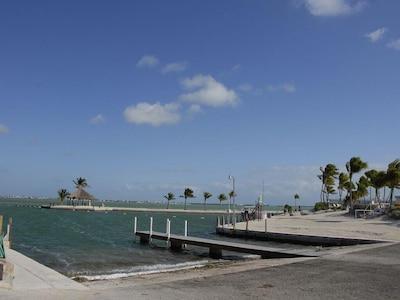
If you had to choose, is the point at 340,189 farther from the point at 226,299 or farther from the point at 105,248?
the point at 226,299

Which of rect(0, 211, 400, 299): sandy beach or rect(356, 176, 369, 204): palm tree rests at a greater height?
rect(356, 176, 369, 204): palm tree

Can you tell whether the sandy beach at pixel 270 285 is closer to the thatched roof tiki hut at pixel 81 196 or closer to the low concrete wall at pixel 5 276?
the low concrete wall at pixel 5 276

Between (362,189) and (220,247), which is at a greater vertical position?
(362,189)

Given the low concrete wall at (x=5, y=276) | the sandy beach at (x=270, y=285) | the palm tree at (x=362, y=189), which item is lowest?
the sandy beach at (x=270, y=285)

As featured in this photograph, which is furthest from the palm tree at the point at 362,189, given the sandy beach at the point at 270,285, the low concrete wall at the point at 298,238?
the sandy beach at the point at 270,285

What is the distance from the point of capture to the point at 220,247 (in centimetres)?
2623

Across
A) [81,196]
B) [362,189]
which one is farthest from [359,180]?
[81,196]

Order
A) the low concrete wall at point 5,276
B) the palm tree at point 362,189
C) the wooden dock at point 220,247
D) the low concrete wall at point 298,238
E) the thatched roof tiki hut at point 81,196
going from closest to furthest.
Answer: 1. the low concrete wall at point 5,276
2. the wooden dock at point 220,247
3. the low concrete wall at point 298,238
4. the palm tree at point 362,189
5. the thatched roof tiki hut at point 81,196

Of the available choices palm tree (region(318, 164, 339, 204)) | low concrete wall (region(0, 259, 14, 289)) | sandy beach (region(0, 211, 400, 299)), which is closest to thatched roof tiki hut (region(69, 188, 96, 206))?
palm tree (region(318, 164, 339, 204))

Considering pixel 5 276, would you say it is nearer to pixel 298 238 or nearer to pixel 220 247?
pixel 220 247

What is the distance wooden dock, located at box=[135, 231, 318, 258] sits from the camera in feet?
66.4

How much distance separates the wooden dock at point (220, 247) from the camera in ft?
66.4

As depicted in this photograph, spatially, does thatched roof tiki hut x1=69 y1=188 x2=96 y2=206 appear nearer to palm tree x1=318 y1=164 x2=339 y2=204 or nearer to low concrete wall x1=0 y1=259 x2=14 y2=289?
palm tree x1=318 y1=164 x2=339 y2=204

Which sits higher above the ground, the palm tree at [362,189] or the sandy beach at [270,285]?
the palm tree at [362,189]
